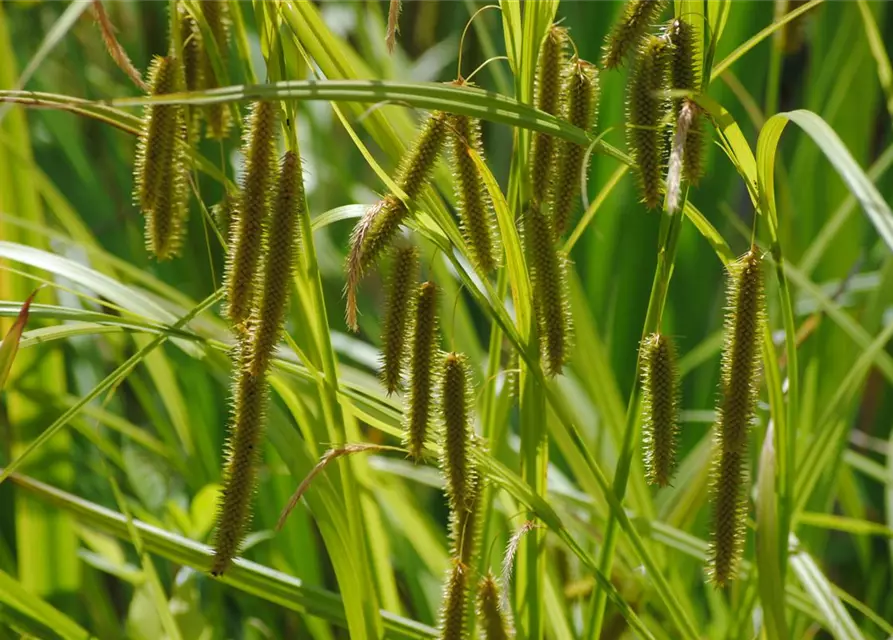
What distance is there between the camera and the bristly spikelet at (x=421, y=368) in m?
0.96

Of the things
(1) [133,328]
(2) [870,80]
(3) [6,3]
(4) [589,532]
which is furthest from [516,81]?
(3) [6,3]

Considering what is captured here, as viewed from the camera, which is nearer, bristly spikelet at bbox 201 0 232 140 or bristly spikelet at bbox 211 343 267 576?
bristly spikelet at bbox 211 343 267 576

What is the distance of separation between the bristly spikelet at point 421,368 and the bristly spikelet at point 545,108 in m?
0.15

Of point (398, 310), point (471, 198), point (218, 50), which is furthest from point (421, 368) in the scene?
point (218, 50)

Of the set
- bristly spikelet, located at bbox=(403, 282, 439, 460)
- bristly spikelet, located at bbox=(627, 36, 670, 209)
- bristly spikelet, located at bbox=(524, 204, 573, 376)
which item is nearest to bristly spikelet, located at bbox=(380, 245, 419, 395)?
bristly spikelet, located at bbox=(403, 282, 439, 460)

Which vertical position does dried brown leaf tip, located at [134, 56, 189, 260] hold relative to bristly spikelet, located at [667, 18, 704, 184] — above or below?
below

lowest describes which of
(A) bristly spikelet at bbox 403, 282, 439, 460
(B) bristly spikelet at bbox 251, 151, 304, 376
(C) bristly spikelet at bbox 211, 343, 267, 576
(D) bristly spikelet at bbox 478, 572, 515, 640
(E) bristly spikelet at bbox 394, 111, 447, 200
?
(D) bristly spikelet at bbox 478, 572, 515, 640

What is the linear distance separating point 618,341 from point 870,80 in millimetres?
828

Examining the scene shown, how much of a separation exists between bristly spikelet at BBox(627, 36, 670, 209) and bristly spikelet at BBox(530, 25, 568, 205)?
0.09 m

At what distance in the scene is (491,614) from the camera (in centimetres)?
104

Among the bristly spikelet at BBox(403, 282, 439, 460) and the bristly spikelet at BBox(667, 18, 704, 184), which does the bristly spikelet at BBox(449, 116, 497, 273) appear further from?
the bristly spikelet at BBox(667, 18, 704, 184)

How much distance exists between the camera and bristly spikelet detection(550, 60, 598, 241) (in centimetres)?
100

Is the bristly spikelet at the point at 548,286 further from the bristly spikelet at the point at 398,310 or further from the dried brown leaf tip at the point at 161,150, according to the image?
the dried brown leaf tip at the point at 161,150

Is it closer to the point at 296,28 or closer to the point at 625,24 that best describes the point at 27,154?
the point at 296,28
